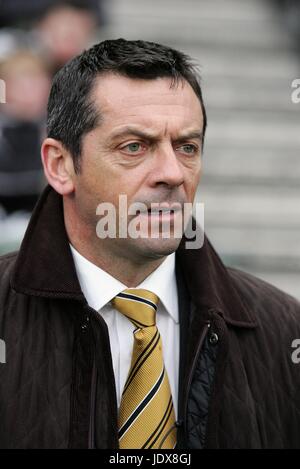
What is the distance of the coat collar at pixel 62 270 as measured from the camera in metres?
2.70

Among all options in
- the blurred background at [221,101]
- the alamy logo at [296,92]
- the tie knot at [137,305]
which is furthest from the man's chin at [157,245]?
the alamy logo at [296,92]

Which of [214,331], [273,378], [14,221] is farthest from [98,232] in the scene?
[14,221]

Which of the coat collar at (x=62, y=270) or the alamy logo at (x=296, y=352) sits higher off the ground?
the coat collar at (x=62, y=270)

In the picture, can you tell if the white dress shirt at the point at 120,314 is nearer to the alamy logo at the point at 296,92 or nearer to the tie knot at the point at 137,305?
the tie knot at the point at 137,305

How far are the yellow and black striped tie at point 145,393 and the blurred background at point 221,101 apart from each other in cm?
341

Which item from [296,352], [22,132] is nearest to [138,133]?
[296,352]

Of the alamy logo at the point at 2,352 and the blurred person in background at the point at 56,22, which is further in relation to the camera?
the blurred person in background at the point at 56,22

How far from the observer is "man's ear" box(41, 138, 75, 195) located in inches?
112

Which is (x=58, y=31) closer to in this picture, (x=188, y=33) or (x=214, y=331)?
(x=188, y=33)

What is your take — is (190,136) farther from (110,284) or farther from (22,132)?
(22,132)

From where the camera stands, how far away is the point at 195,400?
2670mm

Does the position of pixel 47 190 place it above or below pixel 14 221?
below

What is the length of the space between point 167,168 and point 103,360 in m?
0.59

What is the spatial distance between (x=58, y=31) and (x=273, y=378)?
4377 millimetres
